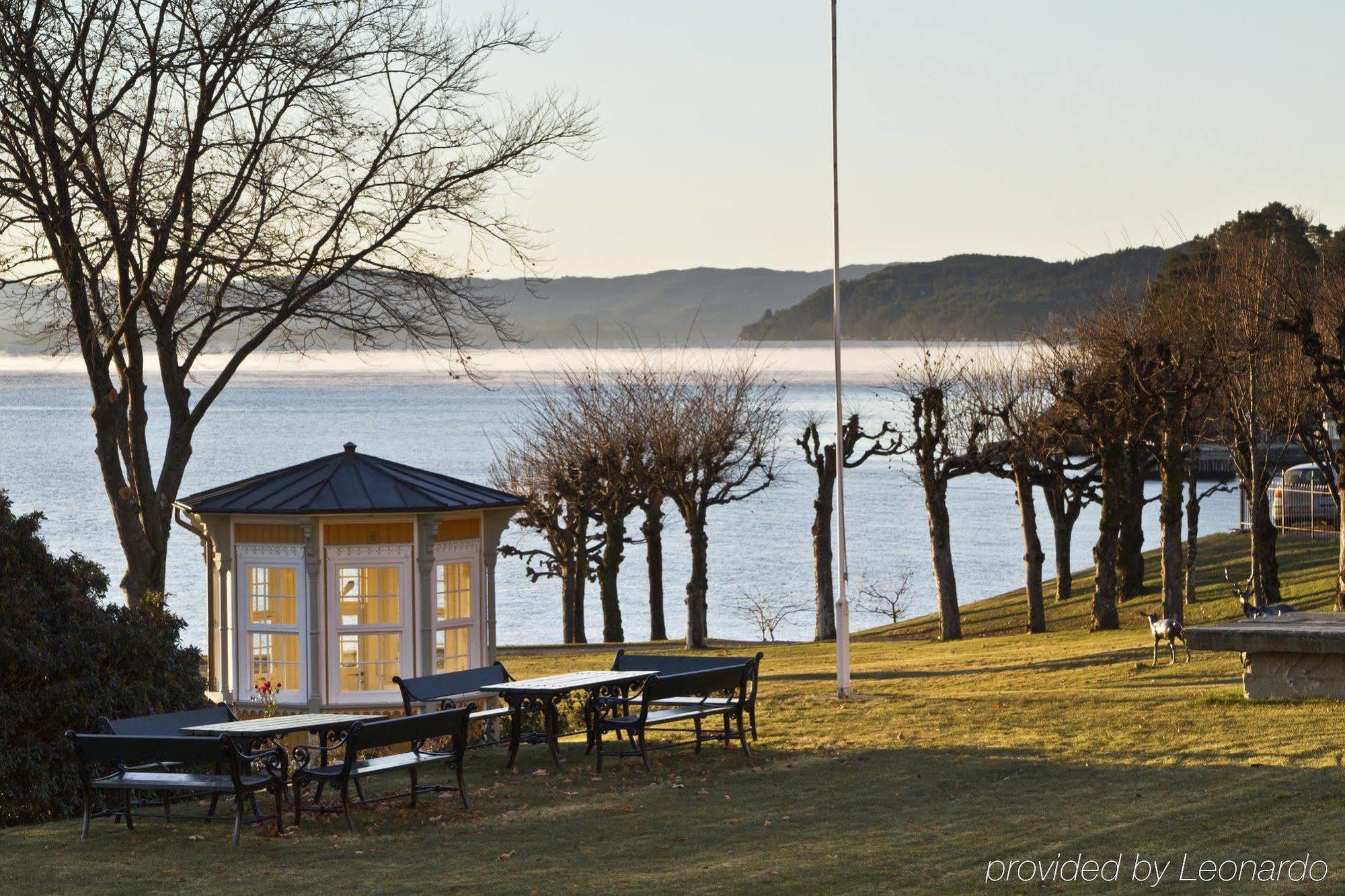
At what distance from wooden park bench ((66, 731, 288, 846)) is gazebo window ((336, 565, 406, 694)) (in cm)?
572

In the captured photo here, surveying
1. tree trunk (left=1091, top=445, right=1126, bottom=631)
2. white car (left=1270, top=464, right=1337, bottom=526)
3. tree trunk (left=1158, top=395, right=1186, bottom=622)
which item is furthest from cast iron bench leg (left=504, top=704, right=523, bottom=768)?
white car (left=1270, top=464, right=1337, bottom=526)

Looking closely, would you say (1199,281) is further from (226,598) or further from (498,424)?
(498,424)

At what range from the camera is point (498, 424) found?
162250mm

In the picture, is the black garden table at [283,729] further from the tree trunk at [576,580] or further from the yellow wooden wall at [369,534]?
the tree trunk at [576,580]

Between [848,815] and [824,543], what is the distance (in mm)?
24802

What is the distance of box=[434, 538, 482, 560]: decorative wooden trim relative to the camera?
657 inches

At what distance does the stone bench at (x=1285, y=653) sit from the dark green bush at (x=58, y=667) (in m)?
9.70

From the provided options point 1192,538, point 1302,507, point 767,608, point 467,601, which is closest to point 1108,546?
point 1192,538

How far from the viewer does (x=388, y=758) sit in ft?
36.9

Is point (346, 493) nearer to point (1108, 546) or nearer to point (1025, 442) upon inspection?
point (1108, 546)

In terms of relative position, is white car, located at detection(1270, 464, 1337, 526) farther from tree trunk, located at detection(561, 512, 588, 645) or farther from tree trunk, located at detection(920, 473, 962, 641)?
tree trunk, located at detection(561, 512, 588, 645)

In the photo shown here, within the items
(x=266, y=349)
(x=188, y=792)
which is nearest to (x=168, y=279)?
(x=266, y=349)

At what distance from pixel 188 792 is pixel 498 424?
496 ft

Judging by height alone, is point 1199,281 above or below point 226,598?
above
